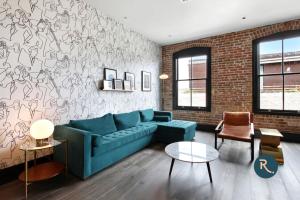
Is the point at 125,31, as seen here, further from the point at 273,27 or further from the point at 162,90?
the point at 273,27

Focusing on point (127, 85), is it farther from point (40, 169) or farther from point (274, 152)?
point (274, 152)

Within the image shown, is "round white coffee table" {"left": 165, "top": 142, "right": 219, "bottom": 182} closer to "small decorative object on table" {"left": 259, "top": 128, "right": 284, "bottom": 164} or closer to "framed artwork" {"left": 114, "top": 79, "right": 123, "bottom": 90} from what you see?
"small decorative object on table" {"left": 259, "top": 128, "right": 284, "bottom": 164}

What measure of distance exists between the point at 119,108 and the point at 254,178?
3.06 metres

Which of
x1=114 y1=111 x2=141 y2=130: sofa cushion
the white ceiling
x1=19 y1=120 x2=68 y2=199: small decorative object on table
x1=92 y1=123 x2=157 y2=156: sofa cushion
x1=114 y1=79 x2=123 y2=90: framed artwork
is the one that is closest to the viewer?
x1=19 y1=120 x2=68 y2=199: small decorative object on table

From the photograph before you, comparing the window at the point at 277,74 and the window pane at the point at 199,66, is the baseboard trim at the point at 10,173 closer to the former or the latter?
the window pane at the point at 199,66

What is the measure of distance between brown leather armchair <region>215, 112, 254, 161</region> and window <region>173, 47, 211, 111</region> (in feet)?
4.05

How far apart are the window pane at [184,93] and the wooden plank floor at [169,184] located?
9.74ft

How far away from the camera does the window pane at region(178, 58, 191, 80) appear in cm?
569

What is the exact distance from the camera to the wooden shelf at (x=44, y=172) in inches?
83.3

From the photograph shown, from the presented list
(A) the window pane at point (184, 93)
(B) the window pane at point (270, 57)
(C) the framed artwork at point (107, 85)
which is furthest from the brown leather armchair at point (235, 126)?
(C) the framed artwork at point (107, 85)

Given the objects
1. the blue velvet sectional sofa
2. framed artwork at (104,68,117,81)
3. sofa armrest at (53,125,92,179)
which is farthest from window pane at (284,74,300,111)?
sofa armrest at (53,125,92,179)

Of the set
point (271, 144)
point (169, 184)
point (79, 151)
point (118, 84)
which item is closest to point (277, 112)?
point (271, 144)

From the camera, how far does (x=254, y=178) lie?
7.72 ft

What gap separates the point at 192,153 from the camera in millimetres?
2436
